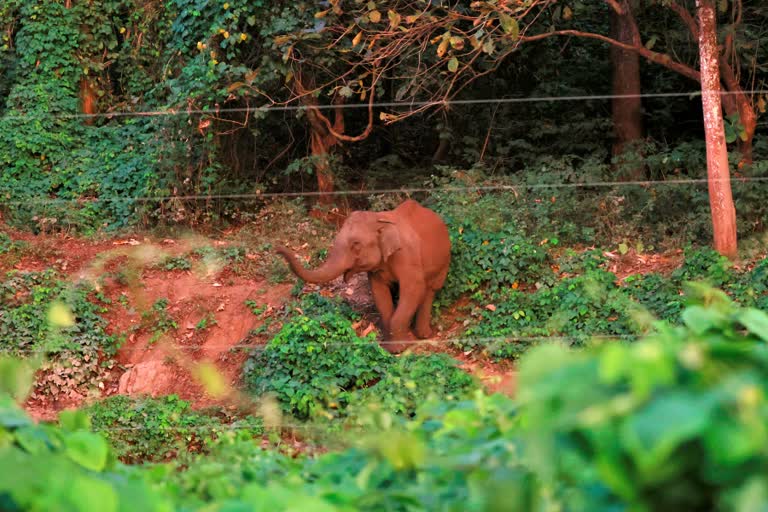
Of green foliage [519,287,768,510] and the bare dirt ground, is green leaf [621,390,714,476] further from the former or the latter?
the bare dirt ground

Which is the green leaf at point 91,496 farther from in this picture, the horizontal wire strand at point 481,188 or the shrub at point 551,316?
the horizontal wire strand at point 481,188

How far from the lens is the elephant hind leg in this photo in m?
10.2

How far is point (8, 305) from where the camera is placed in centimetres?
1030

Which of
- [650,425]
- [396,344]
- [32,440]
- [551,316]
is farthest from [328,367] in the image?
[650,425]

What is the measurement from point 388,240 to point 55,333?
3333mm

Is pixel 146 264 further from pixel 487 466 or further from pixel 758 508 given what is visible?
pixel 758 508

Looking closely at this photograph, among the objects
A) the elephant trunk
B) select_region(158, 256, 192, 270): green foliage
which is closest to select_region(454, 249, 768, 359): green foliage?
the elephant trunk

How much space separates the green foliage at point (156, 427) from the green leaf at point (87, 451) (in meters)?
5.29

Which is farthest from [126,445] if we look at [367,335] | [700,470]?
[700,470]

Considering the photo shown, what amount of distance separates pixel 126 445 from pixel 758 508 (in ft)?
23.7

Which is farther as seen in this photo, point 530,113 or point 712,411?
point 530,113

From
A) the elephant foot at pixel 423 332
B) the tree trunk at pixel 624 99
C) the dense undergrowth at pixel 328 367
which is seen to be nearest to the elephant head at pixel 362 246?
the dense undergrowth at pixel 328 367

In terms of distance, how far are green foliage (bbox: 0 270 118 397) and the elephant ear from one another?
285 cm

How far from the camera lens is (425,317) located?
10.2 m
